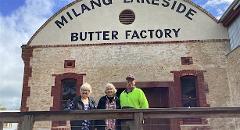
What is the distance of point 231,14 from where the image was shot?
13484 millimetres

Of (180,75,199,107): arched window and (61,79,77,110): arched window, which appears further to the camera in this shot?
(61,79,77,110): arched window

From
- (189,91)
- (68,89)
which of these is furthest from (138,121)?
(68,89)

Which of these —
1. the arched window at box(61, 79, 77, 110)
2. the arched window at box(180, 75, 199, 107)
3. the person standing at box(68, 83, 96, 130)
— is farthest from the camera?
the arched window at box(61, 79, 77, 110)

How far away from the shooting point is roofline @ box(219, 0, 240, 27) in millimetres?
12830

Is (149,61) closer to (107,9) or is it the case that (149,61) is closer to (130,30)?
(130,30)

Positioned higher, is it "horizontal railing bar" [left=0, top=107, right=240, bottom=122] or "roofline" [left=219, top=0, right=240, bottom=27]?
"roofline" [left=219, top=0, right=240, bottom=27]

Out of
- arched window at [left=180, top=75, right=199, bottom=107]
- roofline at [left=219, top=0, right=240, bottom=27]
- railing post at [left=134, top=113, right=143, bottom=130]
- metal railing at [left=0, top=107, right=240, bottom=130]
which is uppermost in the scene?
roofline at [left=219, top=0, right=240, bottom=27]

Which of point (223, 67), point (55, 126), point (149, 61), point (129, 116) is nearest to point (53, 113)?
point (129, 116)

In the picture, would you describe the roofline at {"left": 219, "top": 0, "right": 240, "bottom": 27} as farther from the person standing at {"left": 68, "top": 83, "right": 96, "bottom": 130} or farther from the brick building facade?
the person standing at {"left": 68, "top": 83, "right": 96, "bottom": 130}

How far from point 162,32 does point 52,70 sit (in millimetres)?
4414

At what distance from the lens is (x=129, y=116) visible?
658 centimetres

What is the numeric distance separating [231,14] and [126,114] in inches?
329

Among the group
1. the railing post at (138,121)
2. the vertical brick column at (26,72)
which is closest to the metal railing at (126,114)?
the railing post at (138,121)

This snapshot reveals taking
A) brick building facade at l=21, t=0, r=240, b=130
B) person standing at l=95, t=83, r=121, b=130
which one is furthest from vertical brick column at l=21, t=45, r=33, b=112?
person standing at l=95, t=83, r=121, b=130
